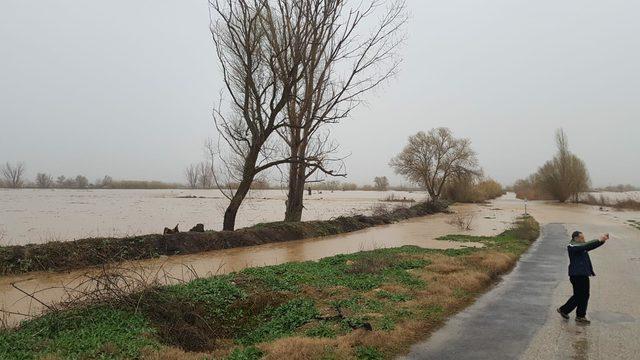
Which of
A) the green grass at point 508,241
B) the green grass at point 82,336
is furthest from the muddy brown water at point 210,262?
the green grass at point 508,241

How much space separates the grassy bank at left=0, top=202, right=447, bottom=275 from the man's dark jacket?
31.0ft

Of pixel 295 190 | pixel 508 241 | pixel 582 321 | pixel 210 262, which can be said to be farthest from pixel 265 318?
pixel 295 190

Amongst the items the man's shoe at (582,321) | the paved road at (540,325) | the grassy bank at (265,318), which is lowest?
the paved road at (540,325)

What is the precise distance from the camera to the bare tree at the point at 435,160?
64.4 meters

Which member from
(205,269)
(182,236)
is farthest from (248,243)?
(205,269)

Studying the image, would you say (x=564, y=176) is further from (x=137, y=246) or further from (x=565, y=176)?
(x=137, y=246)

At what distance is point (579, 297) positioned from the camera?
27.8 ft

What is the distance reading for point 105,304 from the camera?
772cm

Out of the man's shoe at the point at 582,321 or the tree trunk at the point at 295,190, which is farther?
the tree trunk at the point at 295,190

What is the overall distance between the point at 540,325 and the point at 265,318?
491 cm

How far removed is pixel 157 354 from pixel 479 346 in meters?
4.63

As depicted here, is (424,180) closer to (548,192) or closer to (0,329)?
(548,192)

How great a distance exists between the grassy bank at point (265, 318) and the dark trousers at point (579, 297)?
6.68 feet

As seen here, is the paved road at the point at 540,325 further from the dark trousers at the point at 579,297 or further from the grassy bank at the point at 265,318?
the grassy bank at the point at 265,318
